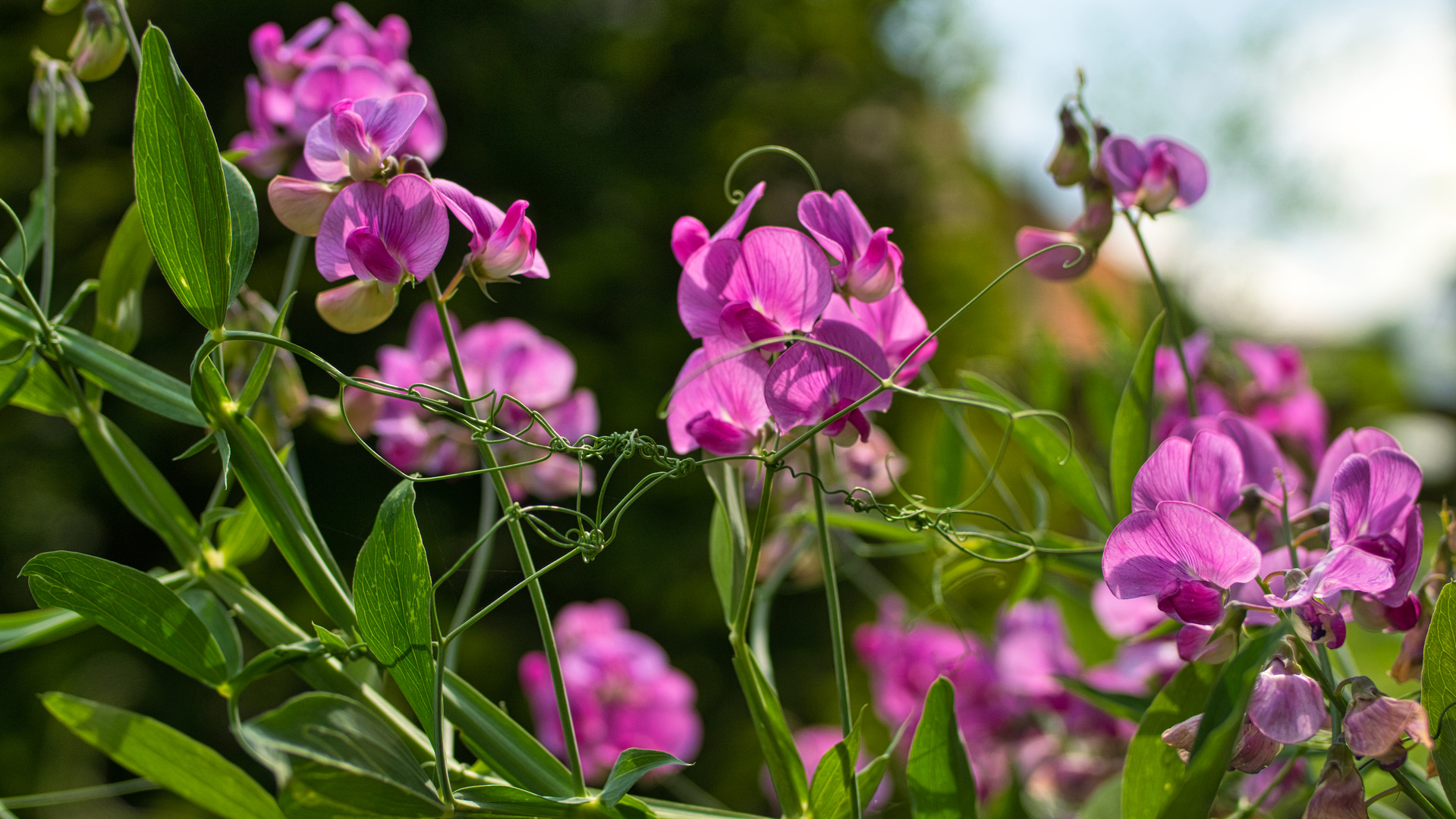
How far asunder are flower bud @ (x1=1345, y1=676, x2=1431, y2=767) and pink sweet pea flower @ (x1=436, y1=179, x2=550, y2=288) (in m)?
0.30

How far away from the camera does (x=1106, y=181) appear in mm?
462

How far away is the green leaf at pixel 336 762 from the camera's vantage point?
25 centimetres

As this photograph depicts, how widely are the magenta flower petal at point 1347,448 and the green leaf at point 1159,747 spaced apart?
0.09 meters

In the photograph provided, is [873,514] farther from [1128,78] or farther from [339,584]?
[1128,78]

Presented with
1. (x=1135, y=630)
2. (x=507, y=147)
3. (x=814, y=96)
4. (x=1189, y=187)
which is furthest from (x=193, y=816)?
(x=814, y=96)

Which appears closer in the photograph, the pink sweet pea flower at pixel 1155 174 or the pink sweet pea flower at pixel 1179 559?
the pink sweet pea flower at pixel 1179 559

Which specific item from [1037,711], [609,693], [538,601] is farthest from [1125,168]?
[609,693]

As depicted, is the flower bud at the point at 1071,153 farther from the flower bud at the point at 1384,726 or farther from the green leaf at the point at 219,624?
the green leaf at the point at 219,624

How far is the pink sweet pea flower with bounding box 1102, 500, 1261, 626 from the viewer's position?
0.31 metres

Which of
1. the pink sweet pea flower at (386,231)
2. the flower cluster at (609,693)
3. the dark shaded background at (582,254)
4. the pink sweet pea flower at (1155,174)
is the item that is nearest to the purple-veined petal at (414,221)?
the pink sweet pea flower at (386,231)

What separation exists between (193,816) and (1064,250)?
7.19 ft

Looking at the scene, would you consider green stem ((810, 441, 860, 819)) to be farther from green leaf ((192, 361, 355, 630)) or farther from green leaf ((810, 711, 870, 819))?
green leaf ((192, 361, 355, 630))

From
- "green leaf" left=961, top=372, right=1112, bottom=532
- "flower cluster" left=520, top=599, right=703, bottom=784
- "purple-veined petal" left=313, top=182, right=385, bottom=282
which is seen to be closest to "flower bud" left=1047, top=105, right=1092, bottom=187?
"green leaf" left=961, top=372, right=1112, bottom=532

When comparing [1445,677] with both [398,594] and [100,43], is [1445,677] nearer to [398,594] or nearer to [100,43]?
[398,594]
